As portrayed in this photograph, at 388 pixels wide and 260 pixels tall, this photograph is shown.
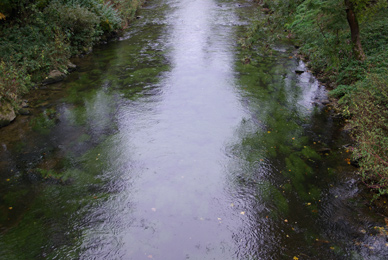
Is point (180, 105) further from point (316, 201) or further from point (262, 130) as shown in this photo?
point (316, 201)

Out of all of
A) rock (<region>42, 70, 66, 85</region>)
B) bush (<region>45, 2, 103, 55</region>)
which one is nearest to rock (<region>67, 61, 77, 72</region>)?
rock (<region>42, 70, 66, 85</region>)

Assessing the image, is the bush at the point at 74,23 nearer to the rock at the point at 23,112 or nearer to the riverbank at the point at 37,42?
the riverbank at the point at 37,42

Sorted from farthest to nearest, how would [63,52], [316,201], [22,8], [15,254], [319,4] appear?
1. [63,52]
2. [22,8]
3. [319,4]
4. [316,201]
5. [15,254]

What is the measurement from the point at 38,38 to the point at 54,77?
1.69 m

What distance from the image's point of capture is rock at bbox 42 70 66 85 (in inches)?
408

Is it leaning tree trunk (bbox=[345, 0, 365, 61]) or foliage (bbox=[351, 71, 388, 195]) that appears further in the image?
leaning tree trunk (bbox=[345, 0, 365, 61])

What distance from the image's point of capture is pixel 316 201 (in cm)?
551

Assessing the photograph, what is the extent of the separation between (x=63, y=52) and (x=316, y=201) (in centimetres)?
1054

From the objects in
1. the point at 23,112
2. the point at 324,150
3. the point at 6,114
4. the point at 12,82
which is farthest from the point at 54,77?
the point at 324,150

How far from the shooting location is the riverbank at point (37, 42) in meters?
8.48

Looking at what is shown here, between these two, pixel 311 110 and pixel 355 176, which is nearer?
pixel 355 176

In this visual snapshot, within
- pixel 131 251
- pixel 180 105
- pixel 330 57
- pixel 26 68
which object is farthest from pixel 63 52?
pixel 330 57

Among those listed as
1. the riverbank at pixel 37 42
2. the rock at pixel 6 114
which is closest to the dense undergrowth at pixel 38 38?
the riverbank at pixel 37 42

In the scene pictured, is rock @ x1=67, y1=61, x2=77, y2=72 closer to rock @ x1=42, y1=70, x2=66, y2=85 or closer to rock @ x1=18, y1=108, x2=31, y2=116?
rock @ x1=42, y1=70, x2=66, y2=85
